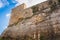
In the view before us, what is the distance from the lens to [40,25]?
23.9ft

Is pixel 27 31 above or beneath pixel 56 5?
beneath

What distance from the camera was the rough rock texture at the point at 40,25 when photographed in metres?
6.81

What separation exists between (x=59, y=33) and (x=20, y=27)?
2183 mm

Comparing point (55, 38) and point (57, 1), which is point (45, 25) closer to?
point (55, 38)

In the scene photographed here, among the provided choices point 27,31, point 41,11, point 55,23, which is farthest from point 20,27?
point 55,23

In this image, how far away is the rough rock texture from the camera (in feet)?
22.4

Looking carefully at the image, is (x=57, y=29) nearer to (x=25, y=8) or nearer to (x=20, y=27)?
(x=20, y=27)

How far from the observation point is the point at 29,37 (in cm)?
728

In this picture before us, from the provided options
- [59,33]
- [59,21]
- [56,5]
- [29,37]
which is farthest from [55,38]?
[56,5]

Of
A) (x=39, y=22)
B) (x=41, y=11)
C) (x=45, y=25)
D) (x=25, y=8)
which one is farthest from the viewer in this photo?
(x=25, y=8)

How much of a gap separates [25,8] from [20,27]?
6.75 feet

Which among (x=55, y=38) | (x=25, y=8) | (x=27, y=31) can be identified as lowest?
(x=55, y=38)

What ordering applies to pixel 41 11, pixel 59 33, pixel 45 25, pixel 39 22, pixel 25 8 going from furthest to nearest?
pixel 25 8, pixel 41 11, pixel 39 22, pixel 45 25, pixel 59 33

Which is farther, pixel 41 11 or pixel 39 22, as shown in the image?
pixel 41 11
